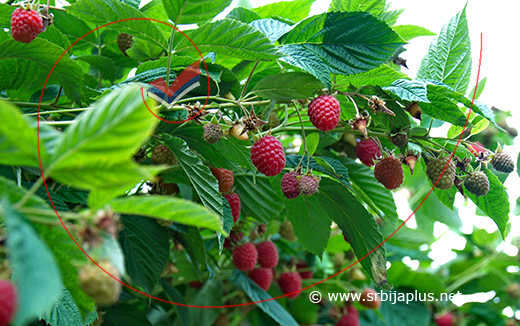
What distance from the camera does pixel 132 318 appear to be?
1.06m

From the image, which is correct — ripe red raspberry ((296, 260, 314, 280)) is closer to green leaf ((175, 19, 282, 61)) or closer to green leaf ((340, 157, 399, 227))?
green leaf ((340, 157, 399, 227))

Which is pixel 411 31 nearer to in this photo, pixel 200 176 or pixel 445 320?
pixel 200 176

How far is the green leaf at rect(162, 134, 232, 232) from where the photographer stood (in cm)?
63

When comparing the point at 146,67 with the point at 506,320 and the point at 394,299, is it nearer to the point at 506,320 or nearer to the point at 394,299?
the point at 394,299

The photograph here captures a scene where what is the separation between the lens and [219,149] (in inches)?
28.7

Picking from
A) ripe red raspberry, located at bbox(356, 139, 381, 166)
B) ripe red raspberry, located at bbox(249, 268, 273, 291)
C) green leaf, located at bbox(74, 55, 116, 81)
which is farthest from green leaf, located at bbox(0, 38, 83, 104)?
ripe red raspberry, located at bbox(249, 268, 273, 291)

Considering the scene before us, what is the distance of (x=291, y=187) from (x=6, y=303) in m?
0.47

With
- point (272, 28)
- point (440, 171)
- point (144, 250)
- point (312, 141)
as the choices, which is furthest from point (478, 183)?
point (144, 250)

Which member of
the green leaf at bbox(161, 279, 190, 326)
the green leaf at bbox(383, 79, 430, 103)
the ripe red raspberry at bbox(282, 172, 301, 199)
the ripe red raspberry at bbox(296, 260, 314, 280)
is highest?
the green leaf at bbox(383, 79, 430, 103)

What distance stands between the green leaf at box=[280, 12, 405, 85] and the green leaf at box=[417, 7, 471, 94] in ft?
0.62

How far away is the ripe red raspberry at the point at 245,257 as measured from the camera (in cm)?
108

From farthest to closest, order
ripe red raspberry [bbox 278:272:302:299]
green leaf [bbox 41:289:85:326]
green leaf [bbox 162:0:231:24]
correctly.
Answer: ripe red raspberry [bbox 278:272:302:299]
green leaf [bbox 162:0:231:24]
green leaf [bbox 41:289:85:326]

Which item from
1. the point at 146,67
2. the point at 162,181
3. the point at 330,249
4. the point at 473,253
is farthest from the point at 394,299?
the point at 146,67

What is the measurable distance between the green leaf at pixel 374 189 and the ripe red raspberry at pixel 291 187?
0.35m
